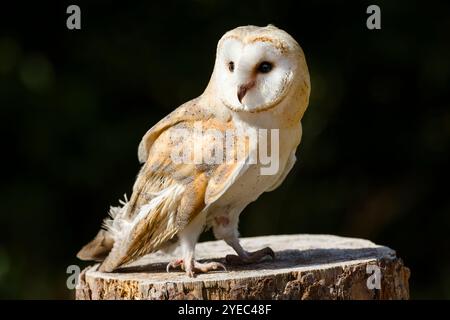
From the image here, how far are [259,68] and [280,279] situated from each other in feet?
2.36

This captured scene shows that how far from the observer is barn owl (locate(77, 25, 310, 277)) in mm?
2996

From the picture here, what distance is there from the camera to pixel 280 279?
3.02m

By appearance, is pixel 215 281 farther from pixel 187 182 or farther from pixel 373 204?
pixel 373 204

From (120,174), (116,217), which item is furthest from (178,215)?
(120,174)

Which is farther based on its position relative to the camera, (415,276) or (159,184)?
(415,276)

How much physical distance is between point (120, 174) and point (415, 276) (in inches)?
76.9

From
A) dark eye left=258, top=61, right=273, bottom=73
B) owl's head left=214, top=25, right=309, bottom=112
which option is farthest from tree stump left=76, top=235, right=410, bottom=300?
dark eye left=258, top=61, right=273, bottom=73

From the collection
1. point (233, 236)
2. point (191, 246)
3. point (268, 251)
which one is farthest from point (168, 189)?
point (268, 251)

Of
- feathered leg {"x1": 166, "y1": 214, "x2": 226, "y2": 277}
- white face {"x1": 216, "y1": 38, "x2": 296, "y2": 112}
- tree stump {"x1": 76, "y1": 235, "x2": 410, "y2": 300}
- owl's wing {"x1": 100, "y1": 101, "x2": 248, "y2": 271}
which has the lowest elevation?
tree stump {"x1": 76, "y1": 235, "x2": 410, "y2": 300}

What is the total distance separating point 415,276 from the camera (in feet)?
18.3

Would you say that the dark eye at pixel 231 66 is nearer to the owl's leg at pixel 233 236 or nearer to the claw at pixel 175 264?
the owl's leg at pixel 233 236

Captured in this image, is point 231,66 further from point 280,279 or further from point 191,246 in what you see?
point 280,279

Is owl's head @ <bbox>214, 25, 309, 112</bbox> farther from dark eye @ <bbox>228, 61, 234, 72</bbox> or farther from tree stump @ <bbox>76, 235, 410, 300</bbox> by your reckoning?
tree stump @ <bbox>76, 235, 410, 300</bbox>

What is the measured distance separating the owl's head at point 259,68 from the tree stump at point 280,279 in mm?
583
